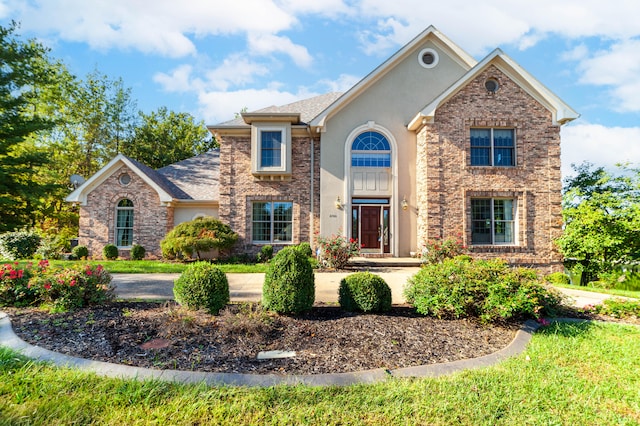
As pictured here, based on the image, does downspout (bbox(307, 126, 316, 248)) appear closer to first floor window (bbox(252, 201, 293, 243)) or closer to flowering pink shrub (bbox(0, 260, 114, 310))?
first floor window (bbox(252, 201, 293, 243))

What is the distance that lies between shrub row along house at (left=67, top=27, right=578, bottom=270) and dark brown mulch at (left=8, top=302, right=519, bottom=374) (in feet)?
29.9

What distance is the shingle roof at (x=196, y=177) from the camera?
1655 centimetres

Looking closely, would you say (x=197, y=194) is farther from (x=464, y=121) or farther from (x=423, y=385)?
(x=423, y=385)

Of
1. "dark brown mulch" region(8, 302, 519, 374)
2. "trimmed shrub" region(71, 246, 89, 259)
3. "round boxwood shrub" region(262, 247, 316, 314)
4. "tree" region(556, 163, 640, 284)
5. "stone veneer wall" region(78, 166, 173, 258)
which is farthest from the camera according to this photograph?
"stone veneer wall" region(78, 166, 173, 258)

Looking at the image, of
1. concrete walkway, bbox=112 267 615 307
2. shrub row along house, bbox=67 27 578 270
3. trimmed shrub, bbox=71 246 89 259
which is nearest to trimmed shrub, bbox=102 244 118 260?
shrub row along house, bbox=67 27 578 270

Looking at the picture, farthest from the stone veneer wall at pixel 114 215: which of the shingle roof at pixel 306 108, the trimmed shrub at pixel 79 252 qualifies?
the shingle roof at pixel 306 108

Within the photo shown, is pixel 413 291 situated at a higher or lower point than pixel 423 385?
higher

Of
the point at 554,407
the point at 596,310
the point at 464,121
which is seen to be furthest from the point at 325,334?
the point at 464,121

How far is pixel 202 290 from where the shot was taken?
16.1 ft

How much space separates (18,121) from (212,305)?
14.8m

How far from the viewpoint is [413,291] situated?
555 cm

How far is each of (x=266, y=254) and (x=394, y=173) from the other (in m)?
6.80

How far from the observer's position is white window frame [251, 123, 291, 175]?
569 inches

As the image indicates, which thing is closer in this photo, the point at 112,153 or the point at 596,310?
the point at 596,310
